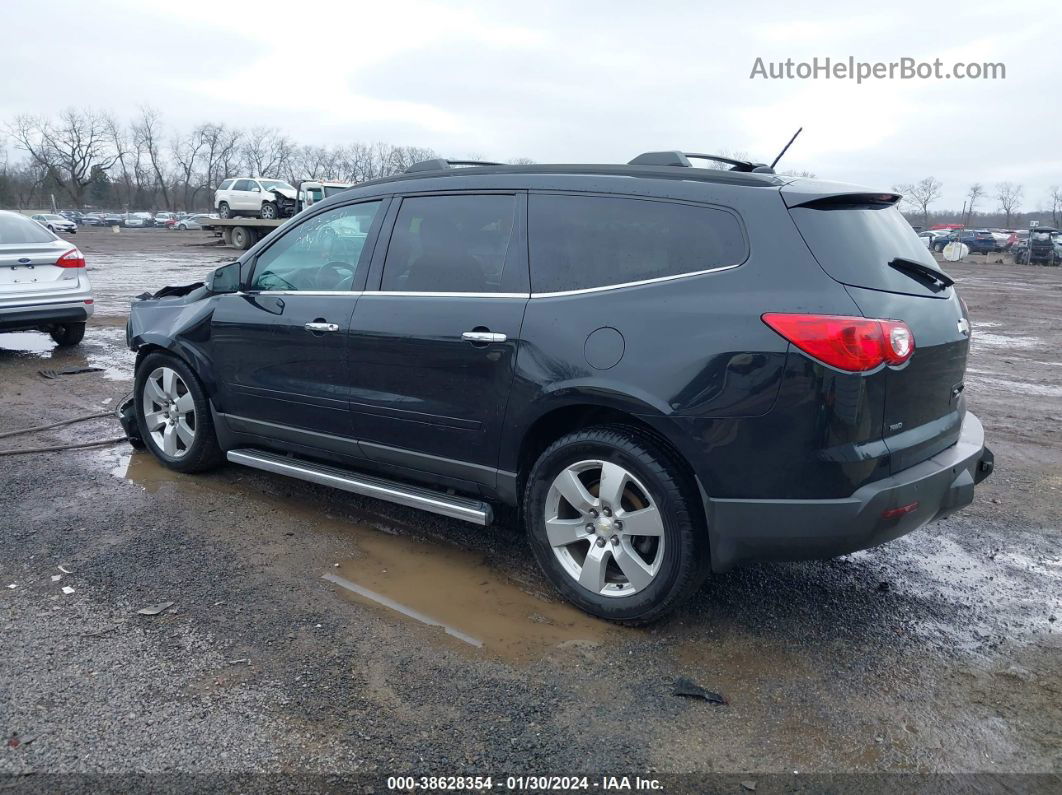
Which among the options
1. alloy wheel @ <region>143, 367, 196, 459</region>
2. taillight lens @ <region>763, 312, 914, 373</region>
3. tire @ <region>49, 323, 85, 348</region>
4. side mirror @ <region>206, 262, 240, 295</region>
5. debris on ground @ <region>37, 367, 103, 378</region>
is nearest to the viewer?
taillight lens @ <region>763, 312, 914, 373</region>

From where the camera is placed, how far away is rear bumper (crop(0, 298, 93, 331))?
8.84 metres

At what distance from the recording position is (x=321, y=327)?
4.42 m

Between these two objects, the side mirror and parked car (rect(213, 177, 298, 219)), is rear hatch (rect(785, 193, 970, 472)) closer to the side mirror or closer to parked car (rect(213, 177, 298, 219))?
the side mirror

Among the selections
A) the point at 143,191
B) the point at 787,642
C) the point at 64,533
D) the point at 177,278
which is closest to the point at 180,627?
the point at 64,533

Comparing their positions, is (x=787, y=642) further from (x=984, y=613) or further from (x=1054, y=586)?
(x=1054, y=586)

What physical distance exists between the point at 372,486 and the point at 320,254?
1.41 meters

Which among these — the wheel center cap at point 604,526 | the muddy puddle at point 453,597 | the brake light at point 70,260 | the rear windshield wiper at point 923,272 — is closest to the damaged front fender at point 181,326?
the muddy puddle at point 453,597

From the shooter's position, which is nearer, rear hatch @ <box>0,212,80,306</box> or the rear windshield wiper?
the rear windshield wiper

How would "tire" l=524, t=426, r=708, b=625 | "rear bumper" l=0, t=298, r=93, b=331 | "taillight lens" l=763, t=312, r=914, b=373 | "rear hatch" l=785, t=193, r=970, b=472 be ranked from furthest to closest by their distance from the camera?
"rear bumper" l=0, t=298, r=93, b=331 → "tire" l=524, t=426, r=708, b=625 → "rear hatch" l=785, t=193, r=970, b=472 → "taillight lens" l=763, t=312, r=914, b=373

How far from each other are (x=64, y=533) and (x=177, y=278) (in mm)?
17749

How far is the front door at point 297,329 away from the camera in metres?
4.43

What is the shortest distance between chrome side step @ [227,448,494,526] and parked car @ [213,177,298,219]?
29291 millimetres

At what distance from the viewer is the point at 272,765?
8.61 ft

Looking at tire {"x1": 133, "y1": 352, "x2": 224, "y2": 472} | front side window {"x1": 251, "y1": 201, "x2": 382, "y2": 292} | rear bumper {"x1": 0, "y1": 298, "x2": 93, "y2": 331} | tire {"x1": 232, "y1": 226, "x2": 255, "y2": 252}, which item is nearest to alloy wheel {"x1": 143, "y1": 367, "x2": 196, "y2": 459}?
tire {"x1": 133, "y1": 352, "x2": 224, "y2": 472}
